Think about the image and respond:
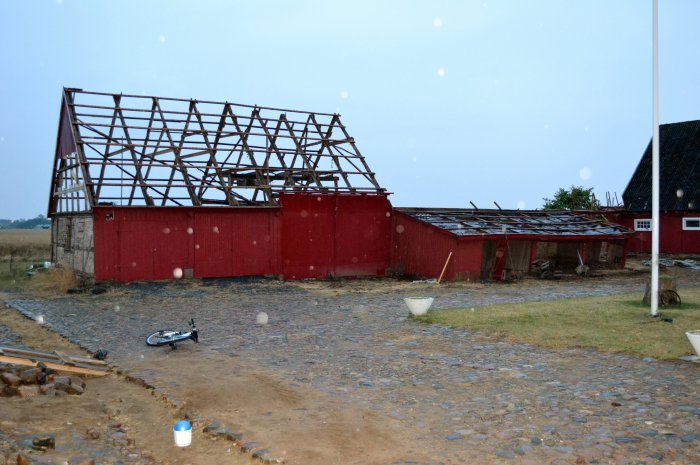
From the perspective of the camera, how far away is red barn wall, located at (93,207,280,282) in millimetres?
23844

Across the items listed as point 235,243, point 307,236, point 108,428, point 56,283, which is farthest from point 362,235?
point 108,428

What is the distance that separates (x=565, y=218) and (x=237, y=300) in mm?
20954

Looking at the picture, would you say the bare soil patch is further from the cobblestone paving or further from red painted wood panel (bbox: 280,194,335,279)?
red painted wood panel (bbox: 280,194,335,279)

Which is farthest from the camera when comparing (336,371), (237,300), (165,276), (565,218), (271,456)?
(565,218)

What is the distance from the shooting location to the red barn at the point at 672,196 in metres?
37.1

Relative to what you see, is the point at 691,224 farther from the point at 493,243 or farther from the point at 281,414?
the point at 281,414

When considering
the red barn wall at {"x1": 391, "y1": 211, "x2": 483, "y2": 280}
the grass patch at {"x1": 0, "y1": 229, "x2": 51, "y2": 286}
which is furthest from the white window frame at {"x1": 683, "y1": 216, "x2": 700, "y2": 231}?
the grass patch at {"x1": 0, "y1": 229, "x2": 51, "y2": 286}

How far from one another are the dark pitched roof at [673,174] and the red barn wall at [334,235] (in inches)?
751

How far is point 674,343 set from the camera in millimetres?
12398

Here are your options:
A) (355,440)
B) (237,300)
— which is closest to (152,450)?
(355,440)

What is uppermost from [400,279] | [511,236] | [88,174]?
[88,174]

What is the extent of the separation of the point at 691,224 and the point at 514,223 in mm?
13708

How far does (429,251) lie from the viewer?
2809 centimetres

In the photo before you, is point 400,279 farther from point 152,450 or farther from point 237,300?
point 152,450
